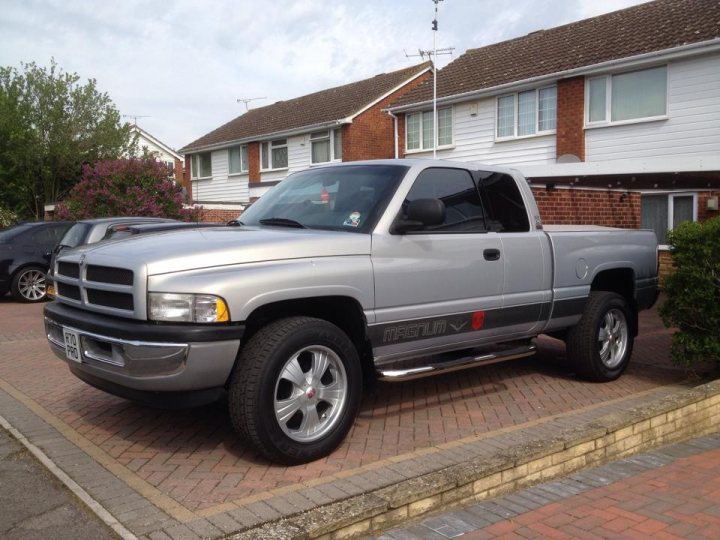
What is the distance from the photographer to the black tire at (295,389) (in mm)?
4059

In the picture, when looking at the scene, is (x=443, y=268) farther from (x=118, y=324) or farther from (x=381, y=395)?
(x=118, y=324)

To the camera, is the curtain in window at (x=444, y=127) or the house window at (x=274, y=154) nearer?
the curtain in window at (x=444, y=127)

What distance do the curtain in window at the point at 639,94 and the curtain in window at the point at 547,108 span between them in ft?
5.07

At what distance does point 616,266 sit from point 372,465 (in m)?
3.64

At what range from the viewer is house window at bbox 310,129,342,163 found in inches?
1007

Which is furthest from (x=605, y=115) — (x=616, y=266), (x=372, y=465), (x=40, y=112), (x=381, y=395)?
(x=40, y=112)

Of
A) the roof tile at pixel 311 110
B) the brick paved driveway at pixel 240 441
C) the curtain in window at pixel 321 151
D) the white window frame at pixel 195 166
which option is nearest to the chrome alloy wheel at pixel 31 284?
the brick paved driveway at pixel 240 441

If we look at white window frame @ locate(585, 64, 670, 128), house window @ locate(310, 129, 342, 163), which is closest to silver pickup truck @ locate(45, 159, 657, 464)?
white window frame @ locate(585, 64, 670, 128)

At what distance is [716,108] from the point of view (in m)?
13.8

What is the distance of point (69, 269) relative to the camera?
4.78 m

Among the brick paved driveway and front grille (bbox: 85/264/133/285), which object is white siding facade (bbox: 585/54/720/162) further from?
front grille (bbox: 85/264/133/285)

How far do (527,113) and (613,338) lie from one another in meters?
11.6

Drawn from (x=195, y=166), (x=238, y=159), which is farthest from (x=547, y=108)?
(x=195, y=166)

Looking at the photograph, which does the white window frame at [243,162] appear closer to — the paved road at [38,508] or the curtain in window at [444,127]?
the curtain in window at [444,127]
